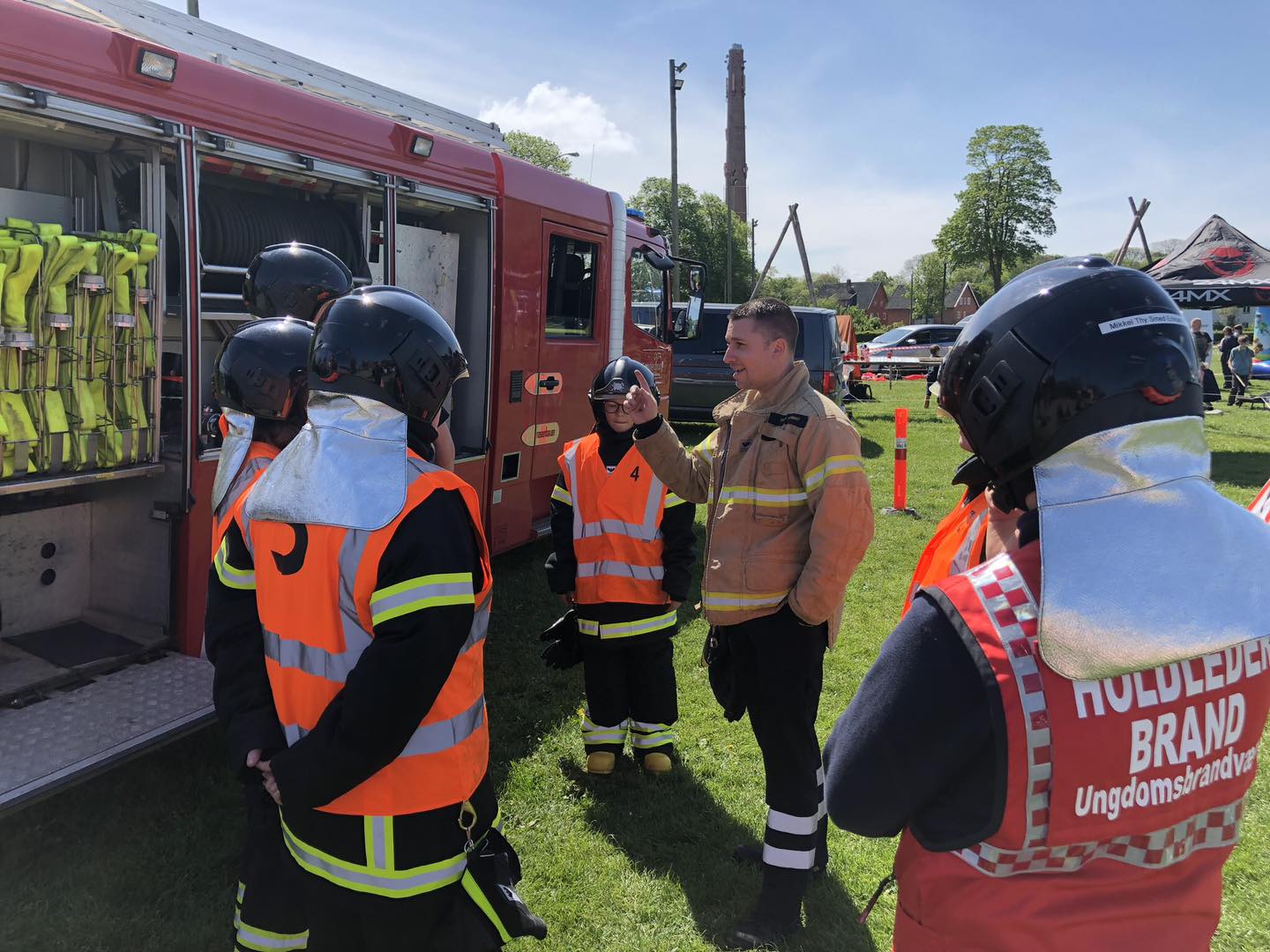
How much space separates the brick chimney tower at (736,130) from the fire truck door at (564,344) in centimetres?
5572

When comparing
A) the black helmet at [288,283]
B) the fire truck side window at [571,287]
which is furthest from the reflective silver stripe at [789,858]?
the fire truck side window at [571,287]

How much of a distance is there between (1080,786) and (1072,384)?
0.54 metres

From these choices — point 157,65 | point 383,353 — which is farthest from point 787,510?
point 157,65

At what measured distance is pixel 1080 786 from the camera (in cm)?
113

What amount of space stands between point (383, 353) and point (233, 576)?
25.3 inches

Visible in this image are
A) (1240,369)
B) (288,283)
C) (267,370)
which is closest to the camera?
(267,370)

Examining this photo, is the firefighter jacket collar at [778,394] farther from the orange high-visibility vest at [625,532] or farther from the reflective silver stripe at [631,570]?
the reflective silver stripe at [631,570]

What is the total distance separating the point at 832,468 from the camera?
2.81 m

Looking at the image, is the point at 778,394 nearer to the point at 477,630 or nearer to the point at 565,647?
the point at 477,630

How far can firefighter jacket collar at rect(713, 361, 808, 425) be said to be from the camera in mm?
2961

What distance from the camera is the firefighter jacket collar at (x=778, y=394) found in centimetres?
296

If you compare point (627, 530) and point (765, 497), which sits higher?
point (765, 497)

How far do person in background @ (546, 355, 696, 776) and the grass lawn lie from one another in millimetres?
260

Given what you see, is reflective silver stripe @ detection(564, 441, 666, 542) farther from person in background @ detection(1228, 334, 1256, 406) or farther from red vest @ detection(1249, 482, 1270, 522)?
person in background @ detection(1228, 334, 1256, 406)
